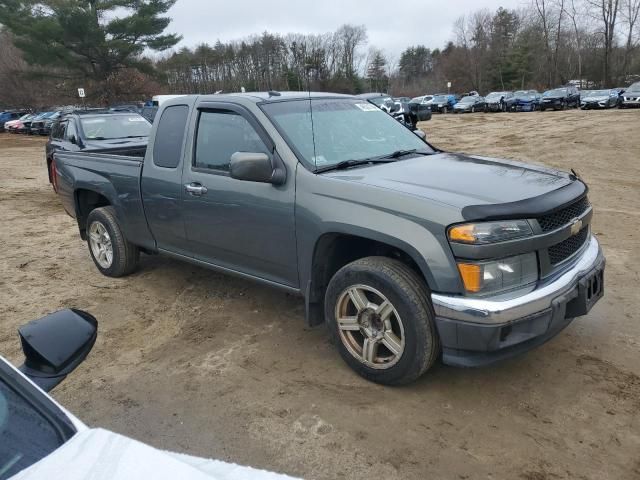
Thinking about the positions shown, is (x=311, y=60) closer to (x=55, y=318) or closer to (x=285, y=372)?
(x=285, y=372)

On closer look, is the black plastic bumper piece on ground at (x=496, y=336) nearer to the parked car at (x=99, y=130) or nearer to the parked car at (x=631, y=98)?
the parked car at (x=99, y=130)

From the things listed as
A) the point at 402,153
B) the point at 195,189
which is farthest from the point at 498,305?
the point at 195,189

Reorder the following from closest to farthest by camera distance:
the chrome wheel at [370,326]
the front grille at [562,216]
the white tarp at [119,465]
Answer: the white tarp at [119,465] < the front grille at [562,216] < the chrome wheel at [370,326]

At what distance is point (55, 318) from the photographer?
6.45 feet

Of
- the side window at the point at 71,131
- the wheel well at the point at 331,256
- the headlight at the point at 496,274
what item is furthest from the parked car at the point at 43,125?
the headlight at the point at 496,274

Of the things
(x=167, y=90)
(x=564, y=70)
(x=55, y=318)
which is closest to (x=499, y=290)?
(x=55, y=318)

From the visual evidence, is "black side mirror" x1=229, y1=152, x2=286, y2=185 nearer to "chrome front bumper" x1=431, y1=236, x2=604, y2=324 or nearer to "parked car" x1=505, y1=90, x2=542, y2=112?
"chrome front bumper" x1=431, y1=236, x2=604, y2=324

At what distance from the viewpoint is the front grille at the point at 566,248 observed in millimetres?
3207

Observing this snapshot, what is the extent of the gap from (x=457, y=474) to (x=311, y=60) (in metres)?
3.66

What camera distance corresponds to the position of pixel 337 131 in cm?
416

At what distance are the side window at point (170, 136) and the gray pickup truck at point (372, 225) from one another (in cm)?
1

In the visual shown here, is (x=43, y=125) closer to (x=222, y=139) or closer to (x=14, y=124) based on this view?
(x=14, y=124)

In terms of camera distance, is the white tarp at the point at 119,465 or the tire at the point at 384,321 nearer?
the white tarp at the point at 119,465

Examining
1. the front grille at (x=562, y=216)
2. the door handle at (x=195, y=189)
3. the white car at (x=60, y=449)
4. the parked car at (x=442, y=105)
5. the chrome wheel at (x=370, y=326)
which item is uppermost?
the parked car at (x=442, y=105)
